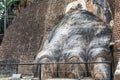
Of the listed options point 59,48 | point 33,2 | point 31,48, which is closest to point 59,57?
point 59,48

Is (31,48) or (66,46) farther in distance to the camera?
(31,48)

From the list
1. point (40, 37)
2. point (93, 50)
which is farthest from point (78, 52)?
point (40, 37)

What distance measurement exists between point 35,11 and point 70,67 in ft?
21.2

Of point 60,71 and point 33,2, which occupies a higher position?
point 33,2

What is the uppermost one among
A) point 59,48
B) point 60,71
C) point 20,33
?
point 20,33

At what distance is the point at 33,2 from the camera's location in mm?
16375

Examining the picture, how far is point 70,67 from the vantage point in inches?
398

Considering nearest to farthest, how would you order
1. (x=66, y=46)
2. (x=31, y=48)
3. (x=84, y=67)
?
(x=84, y=67) → (x=66, y=46) → (x=31, y=48)

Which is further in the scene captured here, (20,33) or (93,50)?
(20,33)

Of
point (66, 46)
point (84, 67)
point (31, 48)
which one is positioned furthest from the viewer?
point (31, 48)

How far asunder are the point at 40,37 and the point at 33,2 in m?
1.68

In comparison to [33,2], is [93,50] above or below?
below

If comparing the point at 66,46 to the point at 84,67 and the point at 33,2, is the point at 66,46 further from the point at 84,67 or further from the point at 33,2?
the point at 33,2

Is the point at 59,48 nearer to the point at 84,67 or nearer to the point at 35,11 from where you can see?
the point at 84,67
